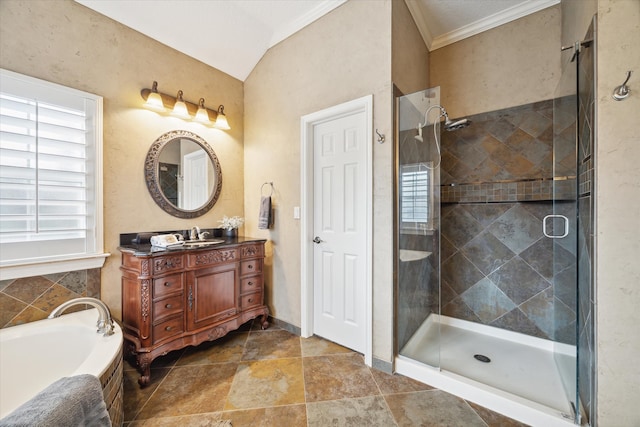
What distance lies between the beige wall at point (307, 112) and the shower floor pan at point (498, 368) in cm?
37

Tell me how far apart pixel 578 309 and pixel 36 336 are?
3466mm

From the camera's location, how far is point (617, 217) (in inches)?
49.7

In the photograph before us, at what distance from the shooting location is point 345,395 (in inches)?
69.5

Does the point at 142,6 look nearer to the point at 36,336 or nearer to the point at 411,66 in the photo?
the point at 411,66

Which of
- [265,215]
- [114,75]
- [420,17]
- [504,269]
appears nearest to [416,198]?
[504,269]

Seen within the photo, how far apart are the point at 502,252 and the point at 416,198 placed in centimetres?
116

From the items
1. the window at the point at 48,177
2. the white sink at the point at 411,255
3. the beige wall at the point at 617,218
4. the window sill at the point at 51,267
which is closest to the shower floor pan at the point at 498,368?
the beige wall at the point at 617,218

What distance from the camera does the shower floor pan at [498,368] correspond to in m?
1.57

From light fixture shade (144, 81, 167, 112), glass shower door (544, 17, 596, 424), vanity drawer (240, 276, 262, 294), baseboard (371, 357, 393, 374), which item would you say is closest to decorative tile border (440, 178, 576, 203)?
glass shower door (544, 17, 596, 424)

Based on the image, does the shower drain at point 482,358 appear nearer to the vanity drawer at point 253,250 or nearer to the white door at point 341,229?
the white door at point 341,229

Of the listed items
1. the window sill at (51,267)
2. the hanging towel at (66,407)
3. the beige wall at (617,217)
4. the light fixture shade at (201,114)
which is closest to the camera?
the hanging towel at (66,407)

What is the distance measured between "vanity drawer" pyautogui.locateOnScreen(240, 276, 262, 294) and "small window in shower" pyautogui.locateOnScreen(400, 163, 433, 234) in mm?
1556

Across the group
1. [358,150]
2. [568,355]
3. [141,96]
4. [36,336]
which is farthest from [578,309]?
[141,96]

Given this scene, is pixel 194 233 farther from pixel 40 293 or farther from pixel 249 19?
pixel 249 19
